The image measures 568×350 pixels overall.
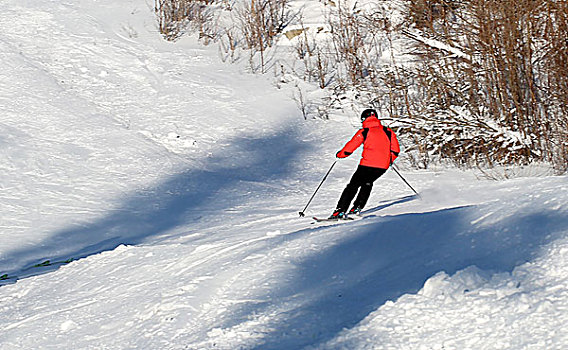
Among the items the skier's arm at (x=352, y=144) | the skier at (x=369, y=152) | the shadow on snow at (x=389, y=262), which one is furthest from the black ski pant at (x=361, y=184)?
the shadow on snow at (x=389, y=262)

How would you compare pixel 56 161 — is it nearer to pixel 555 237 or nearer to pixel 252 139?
pixel 252 139

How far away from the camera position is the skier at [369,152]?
754cm

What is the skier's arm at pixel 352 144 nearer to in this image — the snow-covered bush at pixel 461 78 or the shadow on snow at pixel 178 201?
the shadow on snow at pixel 178 201

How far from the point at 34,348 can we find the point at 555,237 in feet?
11.0

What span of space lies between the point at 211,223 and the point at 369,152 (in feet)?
8.66

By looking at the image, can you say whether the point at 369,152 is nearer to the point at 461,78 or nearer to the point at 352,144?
the point at 352,144

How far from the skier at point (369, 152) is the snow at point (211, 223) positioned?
1.78 feet

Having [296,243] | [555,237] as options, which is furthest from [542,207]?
[296,243]

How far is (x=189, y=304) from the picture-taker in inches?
169

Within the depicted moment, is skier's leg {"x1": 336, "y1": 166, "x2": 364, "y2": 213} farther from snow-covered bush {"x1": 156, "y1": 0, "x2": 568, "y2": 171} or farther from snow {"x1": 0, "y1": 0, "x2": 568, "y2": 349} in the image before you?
snow-covered bush {"x1": 156, "y1": 0, "x2": 568, "y2": 171}

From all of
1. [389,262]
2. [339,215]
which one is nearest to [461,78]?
[339,215]

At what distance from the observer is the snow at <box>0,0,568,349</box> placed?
137 inches

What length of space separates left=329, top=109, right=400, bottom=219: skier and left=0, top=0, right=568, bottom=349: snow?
54 cm

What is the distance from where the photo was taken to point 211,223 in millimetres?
9070
